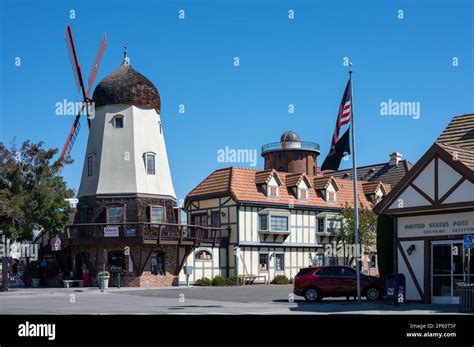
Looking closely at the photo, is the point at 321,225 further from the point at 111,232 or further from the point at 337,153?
the point at 337,153

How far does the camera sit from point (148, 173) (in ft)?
158

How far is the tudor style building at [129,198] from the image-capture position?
4481 cm

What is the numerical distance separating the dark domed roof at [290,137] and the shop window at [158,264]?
28.7m

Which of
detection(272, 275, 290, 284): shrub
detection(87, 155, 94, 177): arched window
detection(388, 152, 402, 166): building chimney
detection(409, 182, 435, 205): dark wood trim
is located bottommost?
detection(272, 275, 290, 284): shrub

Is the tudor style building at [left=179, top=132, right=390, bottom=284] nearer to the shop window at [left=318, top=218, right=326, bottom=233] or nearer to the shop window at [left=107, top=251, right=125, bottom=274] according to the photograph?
the shop window at [left=318, top=218, right=326, bottom=233]

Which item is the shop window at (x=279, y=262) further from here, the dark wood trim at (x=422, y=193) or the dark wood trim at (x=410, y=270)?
the dark wood trim at (x=422, y=193)

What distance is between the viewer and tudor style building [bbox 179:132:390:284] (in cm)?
4978

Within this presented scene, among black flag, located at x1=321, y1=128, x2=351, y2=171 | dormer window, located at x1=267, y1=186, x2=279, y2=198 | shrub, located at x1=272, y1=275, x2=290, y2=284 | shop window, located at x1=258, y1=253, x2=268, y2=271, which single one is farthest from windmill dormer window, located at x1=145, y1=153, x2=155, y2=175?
black flag, located at x1=321, y1=128, x2=351, y2=171

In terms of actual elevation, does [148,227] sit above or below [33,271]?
above

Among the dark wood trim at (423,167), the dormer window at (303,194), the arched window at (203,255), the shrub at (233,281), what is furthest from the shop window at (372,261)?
the dark wood trim at (423,167)
